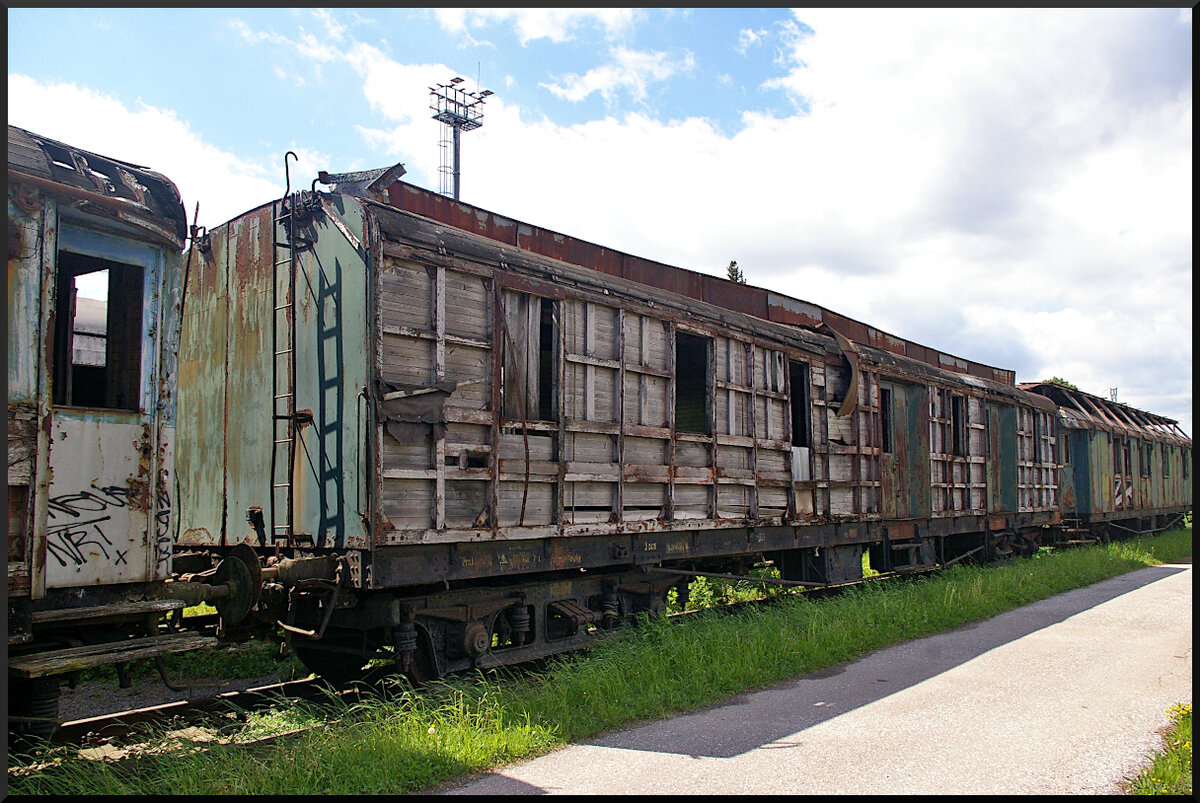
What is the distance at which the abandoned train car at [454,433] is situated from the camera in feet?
19.3

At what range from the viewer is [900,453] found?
1232 cm

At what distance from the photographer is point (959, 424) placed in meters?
14.0

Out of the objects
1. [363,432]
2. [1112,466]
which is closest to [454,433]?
[363,432]

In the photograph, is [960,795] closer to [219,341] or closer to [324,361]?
[324,361]

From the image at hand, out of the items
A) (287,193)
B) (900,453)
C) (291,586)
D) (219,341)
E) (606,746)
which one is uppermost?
(287,193)

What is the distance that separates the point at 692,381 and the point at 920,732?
4892 millimetres

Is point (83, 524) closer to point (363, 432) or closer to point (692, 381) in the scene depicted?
point (363, 432)

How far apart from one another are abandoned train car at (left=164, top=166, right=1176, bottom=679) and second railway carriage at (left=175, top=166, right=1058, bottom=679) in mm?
20

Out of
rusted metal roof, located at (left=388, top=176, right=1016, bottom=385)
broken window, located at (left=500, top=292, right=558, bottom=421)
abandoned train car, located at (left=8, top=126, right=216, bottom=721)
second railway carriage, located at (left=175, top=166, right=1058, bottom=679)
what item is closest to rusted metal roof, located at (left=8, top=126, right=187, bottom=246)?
abandoned train car, located at (left=8, top=126, right=216, bottom=721)

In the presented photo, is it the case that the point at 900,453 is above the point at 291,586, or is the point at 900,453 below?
above

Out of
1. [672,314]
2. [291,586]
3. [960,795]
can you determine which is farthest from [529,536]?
[960,795]

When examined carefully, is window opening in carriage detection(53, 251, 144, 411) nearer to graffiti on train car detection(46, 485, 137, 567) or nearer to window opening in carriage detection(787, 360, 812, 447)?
graffiti on train car detection(46, 485, 137, 567)

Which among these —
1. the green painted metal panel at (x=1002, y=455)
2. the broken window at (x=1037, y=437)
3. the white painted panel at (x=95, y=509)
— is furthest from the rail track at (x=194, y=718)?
the broken window at (x=1037, y=437)

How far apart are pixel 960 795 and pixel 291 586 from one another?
4.23m
